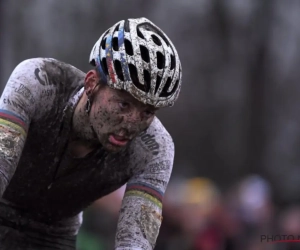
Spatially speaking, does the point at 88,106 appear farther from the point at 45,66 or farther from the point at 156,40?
the point at 156,40

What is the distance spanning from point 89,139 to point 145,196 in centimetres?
58

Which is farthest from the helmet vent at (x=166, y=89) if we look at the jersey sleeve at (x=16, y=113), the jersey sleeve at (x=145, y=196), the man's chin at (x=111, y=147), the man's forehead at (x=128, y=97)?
the jersey sleeve at (x=16, y=113)

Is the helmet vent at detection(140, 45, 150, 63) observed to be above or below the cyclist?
above

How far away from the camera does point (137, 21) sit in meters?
6.26

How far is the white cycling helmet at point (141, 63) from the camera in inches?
234

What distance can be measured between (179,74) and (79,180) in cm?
118

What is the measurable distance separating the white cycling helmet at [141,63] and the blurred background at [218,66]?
9011 millimetres

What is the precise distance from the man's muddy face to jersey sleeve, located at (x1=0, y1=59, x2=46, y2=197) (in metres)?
0.44

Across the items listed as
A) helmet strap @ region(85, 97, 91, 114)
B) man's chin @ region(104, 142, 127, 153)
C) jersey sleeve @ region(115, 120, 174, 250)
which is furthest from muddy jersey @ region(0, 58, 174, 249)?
man's chin @ region(104, 142, 127, 153)

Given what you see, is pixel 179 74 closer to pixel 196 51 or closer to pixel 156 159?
pixel 156 159

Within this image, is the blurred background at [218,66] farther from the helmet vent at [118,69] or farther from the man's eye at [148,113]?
the helmet vent at [118,69]

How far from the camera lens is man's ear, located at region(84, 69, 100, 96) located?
6.25m

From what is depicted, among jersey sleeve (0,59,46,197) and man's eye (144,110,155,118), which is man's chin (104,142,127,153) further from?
jersey sleeve (0,59,46,197)

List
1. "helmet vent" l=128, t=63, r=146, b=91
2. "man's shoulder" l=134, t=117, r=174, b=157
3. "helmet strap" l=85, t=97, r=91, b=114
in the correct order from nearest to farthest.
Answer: "helmet vent" l=128, t=63, r=146, b=91, "helmet strap" l=85, t=97, r=91, b=114, "man's shoulder" l=134, t=117, r=174, b=157
